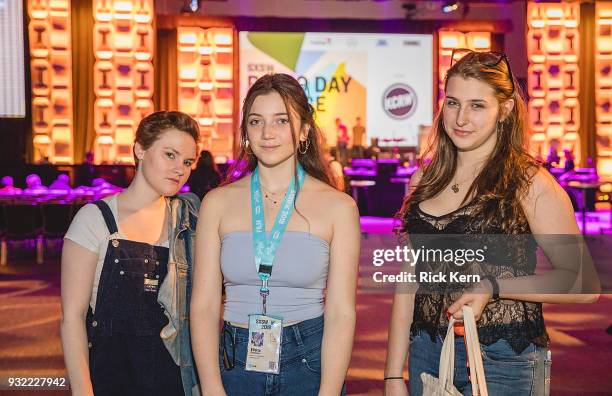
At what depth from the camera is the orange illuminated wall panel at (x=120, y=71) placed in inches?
551

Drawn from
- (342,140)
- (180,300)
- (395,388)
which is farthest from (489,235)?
(342,140)

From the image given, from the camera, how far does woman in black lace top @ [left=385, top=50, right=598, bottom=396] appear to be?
69.6 inches

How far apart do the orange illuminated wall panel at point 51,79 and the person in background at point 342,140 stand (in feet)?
17.2

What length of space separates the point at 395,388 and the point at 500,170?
62 cm

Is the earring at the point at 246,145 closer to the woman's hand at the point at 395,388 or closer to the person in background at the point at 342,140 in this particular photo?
the woman's hand at the point at 395,388

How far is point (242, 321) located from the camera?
5.97ft

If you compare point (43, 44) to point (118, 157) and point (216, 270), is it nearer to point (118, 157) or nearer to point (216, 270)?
point (118, 157)

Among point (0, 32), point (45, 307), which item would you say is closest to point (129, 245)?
point (45, 307)

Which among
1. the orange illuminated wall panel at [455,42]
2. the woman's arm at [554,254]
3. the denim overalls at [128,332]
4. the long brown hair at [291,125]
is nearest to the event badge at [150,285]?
the denim overalls at [128,332]

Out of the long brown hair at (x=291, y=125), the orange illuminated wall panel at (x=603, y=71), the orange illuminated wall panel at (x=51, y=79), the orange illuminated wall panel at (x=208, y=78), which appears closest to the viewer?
the long brown hair at (x=291, y=125)

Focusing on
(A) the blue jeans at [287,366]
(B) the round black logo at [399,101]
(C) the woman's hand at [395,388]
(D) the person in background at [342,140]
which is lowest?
(C) the woman's hand at [395,388]

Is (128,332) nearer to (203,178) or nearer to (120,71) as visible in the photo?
(203,178)

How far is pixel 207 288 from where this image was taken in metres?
1.84

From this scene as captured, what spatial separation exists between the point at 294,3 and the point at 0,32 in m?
6.24
